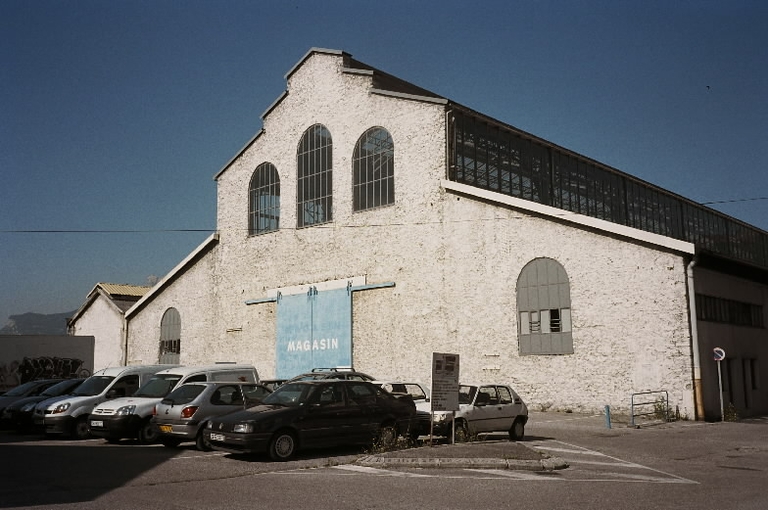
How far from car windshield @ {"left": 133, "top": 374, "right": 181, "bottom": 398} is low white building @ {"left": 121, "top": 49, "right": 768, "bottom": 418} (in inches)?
528

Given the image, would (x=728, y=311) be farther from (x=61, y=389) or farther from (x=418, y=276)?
(x=61, y=389)

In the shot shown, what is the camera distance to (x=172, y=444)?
15.7 meters

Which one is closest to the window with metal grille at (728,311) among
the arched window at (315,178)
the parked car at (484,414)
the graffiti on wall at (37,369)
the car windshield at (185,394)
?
the parked car at (484,414)

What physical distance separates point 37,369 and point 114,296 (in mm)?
18444

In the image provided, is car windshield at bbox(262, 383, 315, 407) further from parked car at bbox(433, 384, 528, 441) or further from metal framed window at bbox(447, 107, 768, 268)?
metal framed window at bbox(447, 107, 768, 268)

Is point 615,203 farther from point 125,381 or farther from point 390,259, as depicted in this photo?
point 125,381

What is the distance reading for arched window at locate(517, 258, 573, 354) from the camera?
84.1 feet

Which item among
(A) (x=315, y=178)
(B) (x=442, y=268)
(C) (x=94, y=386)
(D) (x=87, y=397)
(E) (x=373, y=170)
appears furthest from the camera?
(A) (x=315, y=178)

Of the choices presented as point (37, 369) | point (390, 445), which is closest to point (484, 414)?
point (390, 445)

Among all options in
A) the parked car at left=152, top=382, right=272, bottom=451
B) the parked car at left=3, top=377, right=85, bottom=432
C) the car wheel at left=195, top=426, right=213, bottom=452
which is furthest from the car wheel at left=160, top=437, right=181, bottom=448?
the parked car at left=3, top=377, right=85, bottom=432

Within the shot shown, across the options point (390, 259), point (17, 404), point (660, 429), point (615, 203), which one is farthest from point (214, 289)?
point (660, 429)

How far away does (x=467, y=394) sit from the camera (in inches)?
667

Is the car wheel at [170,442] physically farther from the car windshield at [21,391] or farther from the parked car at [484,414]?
the car windshield at [21,391]

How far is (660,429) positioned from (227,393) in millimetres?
12179
